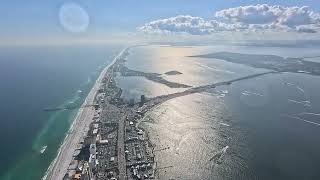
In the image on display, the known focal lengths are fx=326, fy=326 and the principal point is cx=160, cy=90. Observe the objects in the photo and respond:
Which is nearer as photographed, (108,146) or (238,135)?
(108,146)

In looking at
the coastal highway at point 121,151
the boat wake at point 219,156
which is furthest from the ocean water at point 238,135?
the coastal highway at point 121,151

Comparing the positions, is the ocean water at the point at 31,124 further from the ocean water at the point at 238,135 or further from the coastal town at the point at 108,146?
the ocean water at the point at 238,135

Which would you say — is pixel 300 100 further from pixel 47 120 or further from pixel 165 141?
pixel 47 120

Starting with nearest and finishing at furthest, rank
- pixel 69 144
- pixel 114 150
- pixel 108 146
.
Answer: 1. pixel 114 150
2. pixel 108 146
3. pixel 69 144

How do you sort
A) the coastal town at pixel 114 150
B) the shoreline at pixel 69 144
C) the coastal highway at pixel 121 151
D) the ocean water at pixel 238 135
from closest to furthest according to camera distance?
the coastal town at pixel 114 150, the coastal highway at pixel 121 151, the ocean water at pixel 238 135, the shoreline at pixel 69 144

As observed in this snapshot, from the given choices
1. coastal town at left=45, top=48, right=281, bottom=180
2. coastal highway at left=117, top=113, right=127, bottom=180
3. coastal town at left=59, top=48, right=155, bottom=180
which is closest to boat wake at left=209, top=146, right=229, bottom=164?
coastal town at left=45, top=48, right=281, bottom=180

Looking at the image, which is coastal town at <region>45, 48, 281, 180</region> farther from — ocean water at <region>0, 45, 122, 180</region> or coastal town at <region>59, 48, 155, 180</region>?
ocean water at <region>0, 45, 122, 180</region>

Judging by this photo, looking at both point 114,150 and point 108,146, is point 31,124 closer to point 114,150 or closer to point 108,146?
point 108,146

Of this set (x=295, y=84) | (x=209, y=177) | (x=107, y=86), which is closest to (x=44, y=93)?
(x=107, y=86)

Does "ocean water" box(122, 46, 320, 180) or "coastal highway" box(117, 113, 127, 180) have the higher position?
"coastal highway" box(117, 113, 127, 180)

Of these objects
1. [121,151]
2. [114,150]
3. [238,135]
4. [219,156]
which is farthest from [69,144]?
[238,135]

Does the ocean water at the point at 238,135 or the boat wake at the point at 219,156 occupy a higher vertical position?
the boat wake at the point at 219,156
